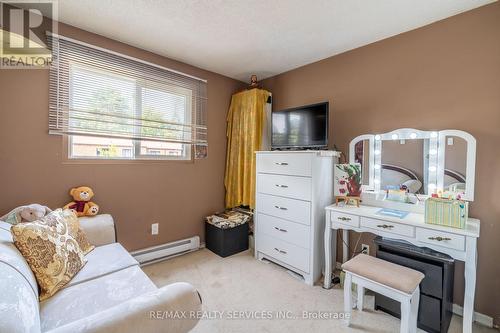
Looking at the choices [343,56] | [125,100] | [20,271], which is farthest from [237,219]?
[343,56]

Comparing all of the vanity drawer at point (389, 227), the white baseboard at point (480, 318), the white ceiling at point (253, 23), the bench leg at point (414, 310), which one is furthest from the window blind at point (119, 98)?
the white baseboard at point (480, 318)

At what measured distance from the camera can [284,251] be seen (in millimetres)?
2355

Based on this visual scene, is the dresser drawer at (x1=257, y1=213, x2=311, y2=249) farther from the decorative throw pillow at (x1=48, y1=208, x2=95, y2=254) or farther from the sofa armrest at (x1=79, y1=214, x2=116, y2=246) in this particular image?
the decorative throw pillow at (x1=48, y1=208, x2=95, y2=254)

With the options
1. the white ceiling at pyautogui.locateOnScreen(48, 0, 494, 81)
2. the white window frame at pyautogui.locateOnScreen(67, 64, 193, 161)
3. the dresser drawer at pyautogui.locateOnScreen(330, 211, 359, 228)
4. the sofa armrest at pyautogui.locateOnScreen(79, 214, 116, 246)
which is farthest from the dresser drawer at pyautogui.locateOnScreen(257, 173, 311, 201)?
the sofa armrest at pyautogui.locateOnScreen(79, 214, 116, 246)

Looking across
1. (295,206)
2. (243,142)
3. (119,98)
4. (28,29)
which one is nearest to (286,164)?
(295,206)

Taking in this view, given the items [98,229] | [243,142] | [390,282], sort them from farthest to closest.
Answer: [243,142], [98,229], [390,282]

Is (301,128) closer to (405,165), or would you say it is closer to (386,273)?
(405,165)

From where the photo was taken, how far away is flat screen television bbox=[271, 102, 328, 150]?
2.28 m

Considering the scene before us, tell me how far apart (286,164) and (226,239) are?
3.77ft

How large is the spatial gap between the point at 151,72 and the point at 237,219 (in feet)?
6.38

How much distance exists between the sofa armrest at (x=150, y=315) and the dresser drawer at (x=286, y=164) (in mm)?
1490

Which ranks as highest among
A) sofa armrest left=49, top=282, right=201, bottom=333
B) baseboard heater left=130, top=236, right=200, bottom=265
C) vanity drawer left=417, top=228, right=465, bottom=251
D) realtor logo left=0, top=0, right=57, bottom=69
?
realtor logo left=0, top=0, right=57, bottom=69

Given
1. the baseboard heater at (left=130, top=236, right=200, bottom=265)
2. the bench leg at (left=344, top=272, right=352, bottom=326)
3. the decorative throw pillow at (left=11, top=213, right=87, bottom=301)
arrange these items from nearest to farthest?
the decorative throw pillow at (left=11, top=213, right=87, bottom=301)
the bench leg at (left=344, top=272, right=352, bottom=326)
the baseboard heater at (left=130, top=236, right=200, bottom=265)

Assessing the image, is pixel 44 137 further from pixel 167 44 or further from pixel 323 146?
pixel 323 146
